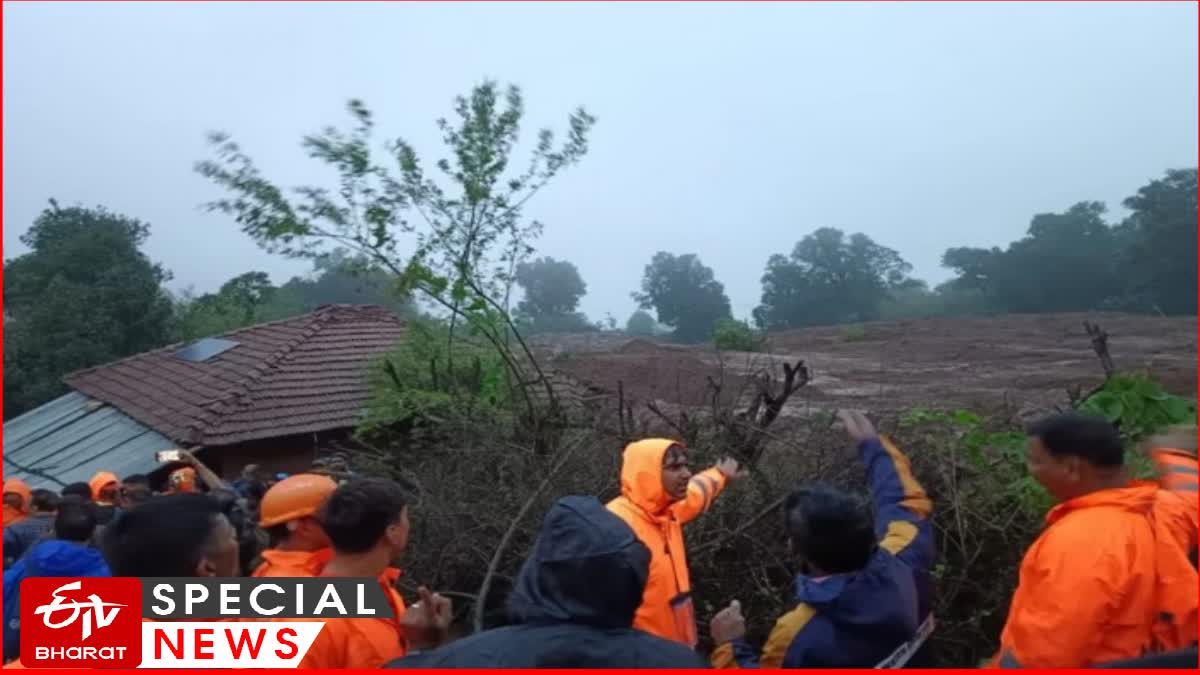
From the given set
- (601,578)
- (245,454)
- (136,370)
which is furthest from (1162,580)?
(136,370)

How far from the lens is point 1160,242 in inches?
1128

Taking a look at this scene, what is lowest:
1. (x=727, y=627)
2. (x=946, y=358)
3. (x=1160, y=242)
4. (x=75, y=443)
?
(x=946, y=358)

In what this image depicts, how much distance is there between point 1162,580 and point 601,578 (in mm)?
1307

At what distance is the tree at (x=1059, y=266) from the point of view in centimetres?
3716

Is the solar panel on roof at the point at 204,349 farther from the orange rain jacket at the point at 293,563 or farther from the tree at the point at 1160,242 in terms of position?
the tree at the point at 1160,242

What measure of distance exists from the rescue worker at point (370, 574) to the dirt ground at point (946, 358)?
5.19 metres

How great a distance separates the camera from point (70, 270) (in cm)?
1800

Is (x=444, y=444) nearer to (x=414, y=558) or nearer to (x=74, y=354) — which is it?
(x=414, y=558)

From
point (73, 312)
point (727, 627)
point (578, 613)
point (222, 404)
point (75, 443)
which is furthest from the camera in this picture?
point (73, 312)

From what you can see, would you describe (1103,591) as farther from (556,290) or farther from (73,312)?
(556,290)

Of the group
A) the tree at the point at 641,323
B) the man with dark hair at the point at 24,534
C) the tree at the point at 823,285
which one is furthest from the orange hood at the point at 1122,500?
the tree at the point at 641,323

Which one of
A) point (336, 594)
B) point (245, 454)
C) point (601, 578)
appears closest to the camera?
point (601, 578)

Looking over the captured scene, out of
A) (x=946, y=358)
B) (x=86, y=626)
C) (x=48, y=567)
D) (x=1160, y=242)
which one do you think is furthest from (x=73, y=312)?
(x=1160, y=242)

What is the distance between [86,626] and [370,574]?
3.01 feet
